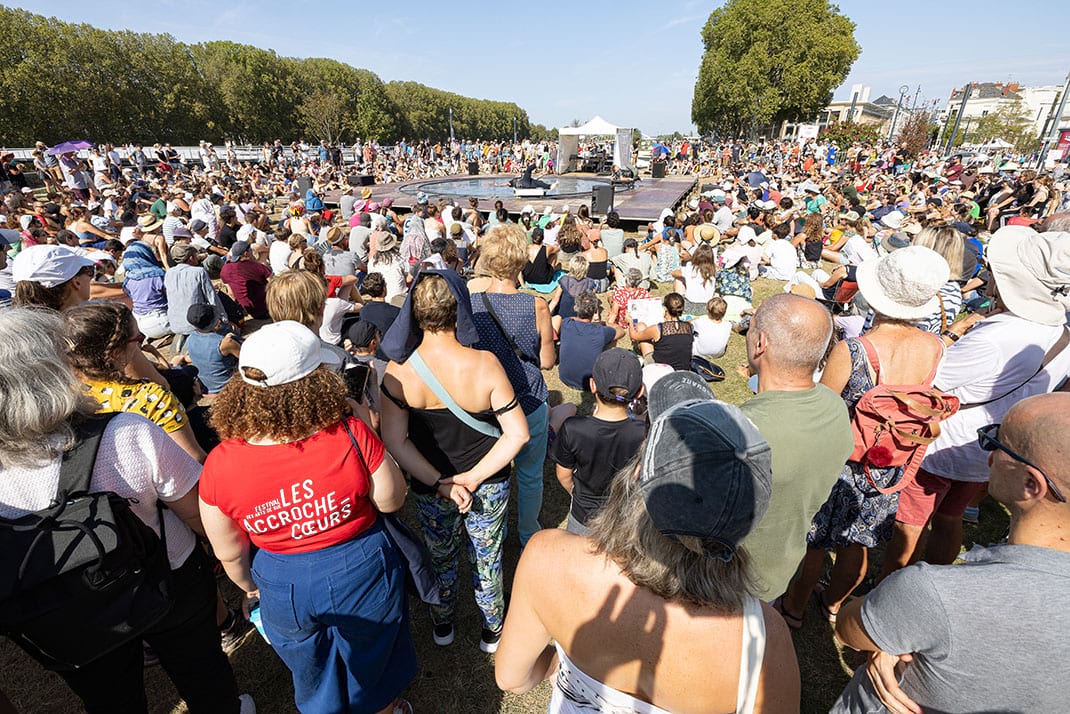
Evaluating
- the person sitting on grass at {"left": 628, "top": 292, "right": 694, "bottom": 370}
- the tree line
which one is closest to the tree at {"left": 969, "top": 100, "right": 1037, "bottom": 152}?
the tree line

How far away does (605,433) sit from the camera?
270 cm

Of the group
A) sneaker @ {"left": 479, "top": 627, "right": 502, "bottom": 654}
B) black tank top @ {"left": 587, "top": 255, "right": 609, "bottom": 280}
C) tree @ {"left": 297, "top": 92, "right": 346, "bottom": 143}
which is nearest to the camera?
sneaker @ {"left": 479, "top": 627, "right": 502, "bottom": 654}

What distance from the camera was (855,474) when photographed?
2578 mm

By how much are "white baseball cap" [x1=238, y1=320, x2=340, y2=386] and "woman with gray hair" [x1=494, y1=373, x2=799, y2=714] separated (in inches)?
43.3

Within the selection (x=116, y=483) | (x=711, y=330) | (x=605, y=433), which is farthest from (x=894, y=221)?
(x=116, y=483)

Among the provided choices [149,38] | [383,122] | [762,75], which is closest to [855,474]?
[762,75]

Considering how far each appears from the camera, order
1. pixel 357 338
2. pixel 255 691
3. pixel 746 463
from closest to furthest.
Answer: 1. pixel 746 463
2. pixel 255 691
3. pixel 357 338

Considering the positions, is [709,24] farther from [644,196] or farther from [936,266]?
[936,266]

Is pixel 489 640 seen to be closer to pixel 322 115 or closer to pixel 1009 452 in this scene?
pixel 1009 452

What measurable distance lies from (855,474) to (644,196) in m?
19.6

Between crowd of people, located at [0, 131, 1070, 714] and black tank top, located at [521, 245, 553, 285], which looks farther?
black tank top, located at [521, 245, 553, 285]

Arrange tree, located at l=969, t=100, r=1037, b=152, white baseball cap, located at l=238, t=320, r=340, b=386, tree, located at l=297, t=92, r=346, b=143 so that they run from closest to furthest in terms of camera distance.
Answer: white baseball cap, located at l=238, t=320, r=340, b=386 < tree, located at l=297, t=92, r=346, b=143 < tree, located at l=969, t=100, r=1037, b=152

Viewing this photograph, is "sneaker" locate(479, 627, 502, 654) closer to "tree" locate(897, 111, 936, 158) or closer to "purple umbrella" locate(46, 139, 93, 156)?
"purple umbrella" locate(46, 139, 93, 156)

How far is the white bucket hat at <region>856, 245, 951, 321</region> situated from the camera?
231 centimetres
